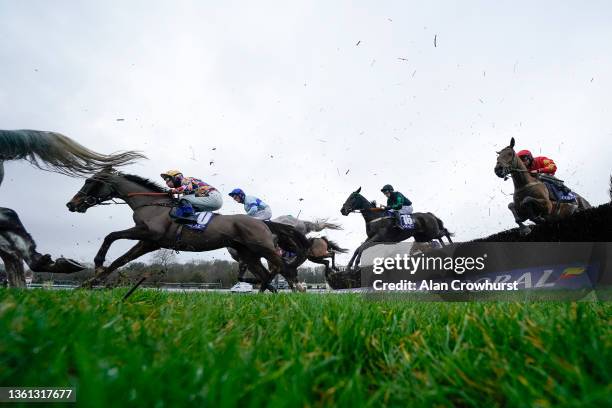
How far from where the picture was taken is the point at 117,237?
8.01m

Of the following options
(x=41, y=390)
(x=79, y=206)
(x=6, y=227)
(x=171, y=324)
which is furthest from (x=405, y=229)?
(x=41, y=390)

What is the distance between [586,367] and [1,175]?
6.27 m

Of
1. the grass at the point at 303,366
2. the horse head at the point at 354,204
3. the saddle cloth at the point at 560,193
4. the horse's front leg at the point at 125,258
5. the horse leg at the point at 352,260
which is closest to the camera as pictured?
the grass at the point at 303,366

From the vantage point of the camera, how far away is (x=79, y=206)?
27.8 ft

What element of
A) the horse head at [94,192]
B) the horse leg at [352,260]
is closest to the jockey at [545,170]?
the horse leg at [352,260]

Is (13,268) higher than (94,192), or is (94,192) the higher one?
(94,192)

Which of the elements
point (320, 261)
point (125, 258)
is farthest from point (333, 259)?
point (125, 258)

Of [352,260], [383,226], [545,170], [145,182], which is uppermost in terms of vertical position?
[545,170]

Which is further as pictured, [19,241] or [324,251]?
[324,251]

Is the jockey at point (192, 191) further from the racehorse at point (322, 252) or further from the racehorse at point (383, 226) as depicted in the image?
the racehorse at point (383, 226)

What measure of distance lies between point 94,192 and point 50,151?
3.55 metres

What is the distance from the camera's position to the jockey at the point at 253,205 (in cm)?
1310

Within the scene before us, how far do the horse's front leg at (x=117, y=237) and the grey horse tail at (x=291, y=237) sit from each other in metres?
3.91

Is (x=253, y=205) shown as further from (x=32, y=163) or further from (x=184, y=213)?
(x=32, y=163)
